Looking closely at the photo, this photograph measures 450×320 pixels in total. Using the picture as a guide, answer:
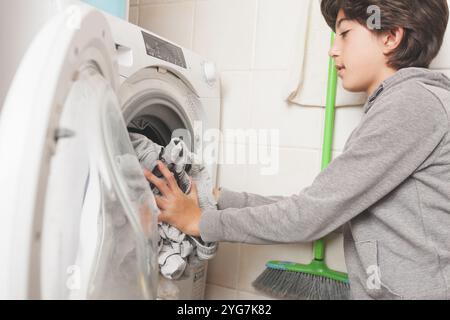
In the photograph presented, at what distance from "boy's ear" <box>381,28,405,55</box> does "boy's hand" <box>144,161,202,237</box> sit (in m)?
0.54

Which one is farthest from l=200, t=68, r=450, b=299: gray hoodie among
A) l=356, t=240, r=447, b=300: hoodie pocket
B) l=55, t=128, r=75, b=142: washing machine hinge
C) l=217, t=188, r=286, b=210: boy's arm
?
l=55, t=128, r=75, b=142: washing machine hinge

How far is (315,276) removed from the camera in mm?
1031

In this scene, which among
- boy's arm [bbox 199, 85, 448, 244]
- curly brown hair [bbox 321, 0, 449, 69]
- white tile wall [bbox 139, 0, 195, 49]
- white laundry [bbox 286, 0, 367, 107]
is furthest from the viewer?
white tile wall [bbox 139, 0, 195, 49]

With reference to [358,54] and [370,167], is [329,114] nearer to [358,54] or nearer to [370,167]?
[358,54]

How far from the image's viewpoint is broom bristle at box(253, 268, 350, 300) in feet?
3.20

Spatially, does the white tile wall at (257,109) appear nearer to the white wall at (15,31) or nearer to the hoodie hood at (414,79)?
the hoodie hood at (414,79)

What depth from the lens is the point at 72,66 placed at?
40 centimetres

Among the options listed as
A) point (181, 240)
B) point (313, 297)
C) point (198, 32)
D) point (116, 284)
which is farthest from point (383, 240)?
point (198, 32)

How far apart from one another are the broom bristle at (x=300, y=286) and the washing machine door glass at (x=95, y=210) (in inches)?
19.4

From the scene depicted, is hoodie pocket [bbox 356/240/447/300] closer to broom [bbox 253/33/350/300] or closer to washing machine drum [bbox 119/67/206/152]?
broom [bbox 253/33/350/300]

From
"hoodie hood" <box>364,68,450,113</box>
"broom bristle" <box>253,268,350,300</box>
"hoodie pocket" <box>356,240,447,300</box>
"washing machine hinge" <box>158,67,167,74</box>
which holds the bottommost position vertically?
"broom bristle" <box>253,268,350,300</box>

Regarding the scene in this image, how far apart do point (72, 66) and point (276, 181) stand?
832 mm

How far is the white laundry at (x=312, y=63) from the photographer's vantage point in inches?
42.4
